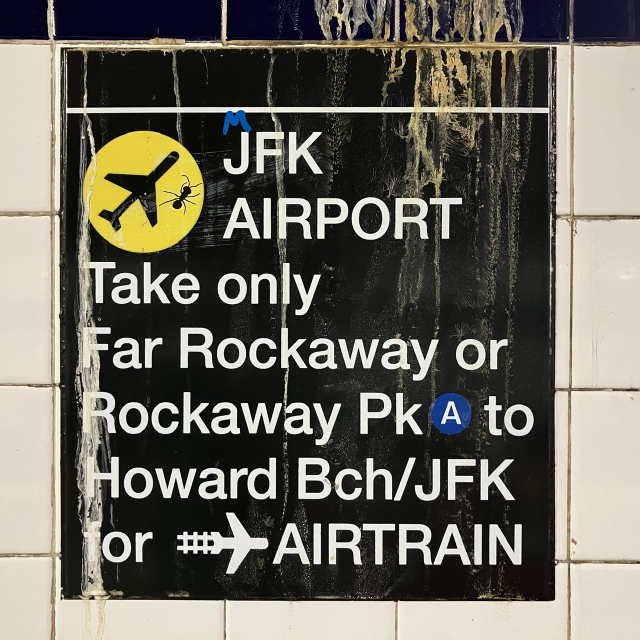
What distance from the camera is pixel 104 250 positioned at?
1.00 m

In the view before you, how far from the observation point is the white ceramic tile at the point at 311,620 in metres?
1.02

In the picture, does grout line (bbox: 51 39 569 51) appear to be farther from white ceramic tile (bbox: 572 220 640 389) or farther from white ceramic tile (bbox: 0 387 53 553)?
white ceramic tile (bbox: 0 387 53 553)

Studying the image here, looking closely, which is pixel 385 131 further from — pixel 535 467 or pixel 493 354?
pixel 535 467

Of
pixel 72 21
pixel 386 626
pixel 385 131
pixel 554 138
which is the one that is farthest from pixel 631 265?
pixel 72 21

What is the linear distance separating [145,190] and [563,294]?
30.3 inches

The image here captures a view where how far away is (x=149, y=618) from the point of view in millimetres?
1021

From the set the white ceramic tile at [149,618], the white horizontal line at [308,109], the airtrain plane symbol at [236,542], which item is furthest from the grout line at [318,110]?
the white ceramic tile at [149,618]

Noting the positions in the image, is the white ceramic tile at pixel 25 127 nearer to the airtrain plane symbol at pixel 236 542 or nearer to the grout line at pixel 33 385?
the grout line at pixel 33 385

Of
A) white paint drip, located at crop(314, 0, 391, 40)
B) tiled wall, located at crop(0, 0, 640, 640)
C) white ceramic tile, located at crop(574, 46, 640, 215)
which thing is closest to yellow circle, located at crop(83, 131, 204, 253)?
tiled wall, located at crop(0, 0, 640, 640)

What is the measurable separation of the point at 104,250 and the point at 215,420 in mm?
364

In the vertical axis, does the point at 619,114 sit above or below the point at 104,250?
above

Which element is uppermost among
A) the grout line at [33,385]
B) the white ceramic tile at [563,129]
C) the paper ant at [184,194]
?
the white ceramic tile at [563,129]

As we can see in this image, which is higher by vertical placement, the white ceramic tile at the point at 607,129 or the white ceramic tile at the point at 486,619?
the white ceramic tile at the point at 607,129

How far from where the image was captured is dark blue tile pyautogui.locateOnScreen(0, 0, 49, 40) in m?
1.00
